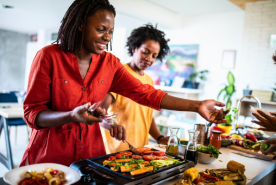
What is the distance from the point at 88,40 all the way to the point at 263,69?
4557 mm

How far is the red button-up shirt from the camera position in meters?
1.19

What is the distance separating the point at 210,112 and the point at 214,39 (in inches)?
198

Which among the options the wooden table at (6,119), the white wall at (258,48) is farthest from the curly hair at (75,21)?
the white wall at (258,48)

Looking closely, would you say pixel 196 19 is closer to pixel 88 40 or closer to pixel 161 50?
pixel 161 50

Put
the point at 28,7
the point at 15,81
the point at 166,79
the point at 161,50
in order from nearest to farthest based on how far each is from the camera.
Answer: the point at 161,50, the point at 28,7, the point at 166,79, the point at 15,81

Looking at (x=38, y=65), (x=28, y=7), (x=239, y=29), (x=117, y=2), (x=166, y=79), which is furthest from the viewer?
(x=166, y=79)

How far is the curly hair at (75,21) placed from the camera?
4.13 feet

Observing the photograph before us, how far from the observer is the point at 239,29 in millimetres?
5613

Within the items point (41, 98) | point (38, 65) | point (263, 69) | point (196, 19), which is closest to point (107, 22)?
point (38, 65)

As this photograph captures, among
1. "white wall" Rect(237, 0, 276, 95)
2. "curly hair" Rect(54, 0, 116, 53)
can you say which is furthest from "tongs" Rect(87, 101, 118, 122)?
"white wall" Rect(237, 0, 276, 95)

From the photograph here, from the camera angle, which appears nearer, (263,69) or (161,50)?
(161,50)

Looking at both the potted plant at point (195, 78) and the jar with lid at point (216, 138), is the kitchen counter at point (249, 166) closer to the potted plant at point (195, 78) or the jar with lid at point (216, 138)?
the jar with lid at point (216, 138)

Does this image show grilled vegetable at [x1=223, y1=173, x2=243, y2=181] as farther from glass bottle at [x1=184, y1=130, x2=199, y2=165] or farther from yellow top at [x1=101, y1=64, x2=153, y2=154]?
yellow top at [x1=101, y1=64, x2=153, y2=154]

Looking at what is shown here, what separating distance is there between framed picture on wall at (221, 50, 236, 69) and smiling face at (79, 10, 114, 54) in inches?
201
